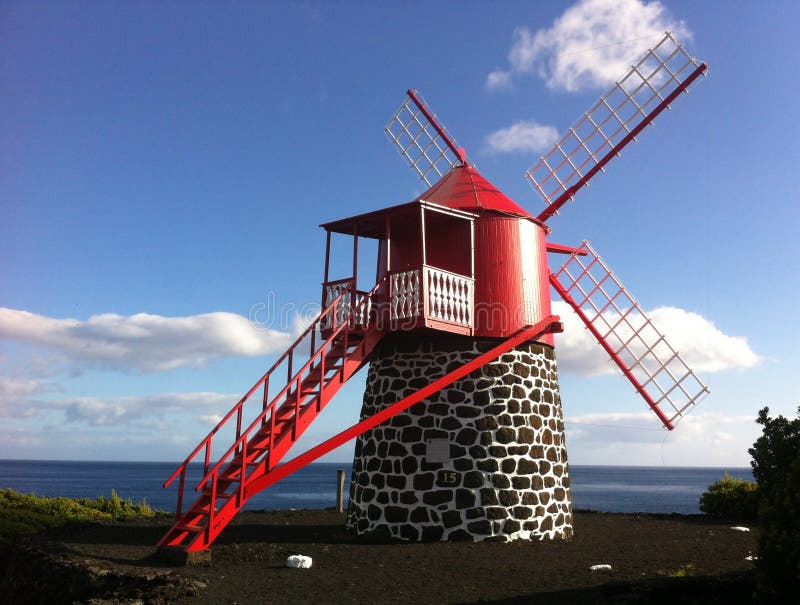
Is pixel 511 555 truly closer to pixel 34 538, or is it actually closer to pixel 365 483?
A: pixel 365 483

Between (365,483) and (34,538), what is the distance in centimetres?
650

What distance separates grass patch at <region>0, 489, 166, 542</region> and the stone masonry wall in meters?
7.08

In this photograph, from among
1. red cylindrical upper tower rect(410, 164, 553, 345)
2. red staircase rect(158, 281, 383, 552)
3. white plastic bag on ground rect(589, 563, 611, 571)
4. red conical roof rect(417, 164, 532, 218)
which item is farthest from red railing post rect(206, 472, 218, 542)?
red conical roof rect(417, 164, 532, 218)

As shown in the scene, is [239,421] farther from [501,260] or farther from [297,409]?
[501,260]

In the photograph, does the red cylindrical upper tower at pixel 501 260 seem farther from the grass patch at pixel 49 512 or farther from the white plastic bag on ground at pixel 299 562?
the grass patch at pixel 49 512

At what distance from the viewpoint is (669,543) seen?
1372 cm

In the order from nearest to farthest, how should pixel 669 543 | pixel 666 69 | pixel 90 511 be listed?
pixel 669 543 < pixel 666 69 < pixel 90 511

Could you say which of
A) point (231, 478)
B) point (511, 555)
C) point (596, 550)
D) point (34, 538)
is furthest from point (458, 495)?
point (34, 538)

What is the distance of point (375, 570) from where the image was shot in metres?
10.9

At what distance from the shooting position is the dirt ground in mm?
9195

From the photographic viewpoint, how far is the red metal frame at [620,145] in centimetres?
1711

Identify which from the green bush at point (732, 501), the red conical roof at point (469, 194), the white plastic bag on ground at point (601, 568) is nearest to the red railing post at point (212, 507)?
the white plastic bag on ground at point (601, 568)

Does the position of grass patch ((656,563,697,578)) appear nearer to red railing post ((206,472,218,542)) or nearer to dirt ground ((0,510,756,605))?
dirt ground ((0,510,756,605))

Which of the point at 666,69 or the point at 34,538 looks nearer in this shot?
the point at 34,538
